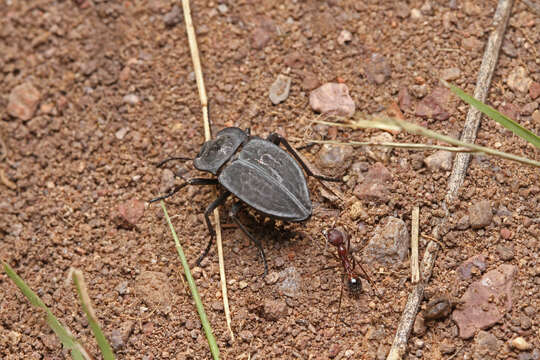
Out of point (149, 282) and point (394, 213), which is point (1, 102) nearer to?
point (149, 282)

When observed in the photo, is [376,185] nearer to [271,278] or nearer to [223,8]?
[271,278]

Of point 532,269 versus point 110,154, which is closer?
point 532,269

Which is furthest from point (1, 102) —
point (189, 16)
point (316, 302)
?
point (316, 302)

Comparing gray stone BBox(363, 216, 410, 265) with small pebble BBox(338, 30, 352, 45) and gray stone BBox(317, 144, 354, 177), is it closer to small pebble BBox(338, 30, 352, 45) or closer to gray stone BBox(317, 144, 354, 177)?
gray stone BBox(317, 144, 354, 177)

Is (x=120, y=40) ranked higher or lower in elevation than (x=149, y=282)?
higher

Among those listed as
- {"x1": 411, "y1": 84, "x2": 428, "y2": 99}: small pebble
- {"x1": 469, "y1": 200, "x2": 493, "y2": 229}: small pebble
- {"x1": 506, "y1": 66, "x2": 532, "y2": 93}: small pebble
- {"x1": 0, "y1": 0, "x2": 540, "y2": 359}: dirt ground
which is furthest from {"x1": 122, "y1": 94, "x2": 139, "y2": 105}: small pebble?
{"x1": 506, "y1": 66, "x2": 532, "y2": 93}: small pebble

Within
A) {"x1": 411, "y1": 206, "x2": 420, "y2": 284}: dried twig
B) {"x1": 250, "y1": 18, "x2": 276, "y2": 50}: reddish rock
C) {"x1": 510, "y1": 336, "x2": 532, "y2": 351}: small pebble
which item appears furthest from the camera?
{"x1": 250, "y1": 18, "x2": 276, "y2": 50}: reddish rock

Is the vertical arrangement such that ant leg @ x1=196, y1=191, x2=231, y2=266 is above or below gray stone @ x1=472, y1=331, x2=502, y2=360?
above
